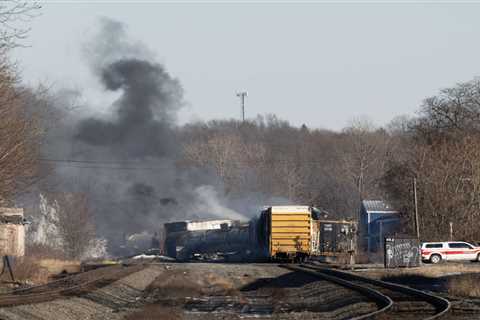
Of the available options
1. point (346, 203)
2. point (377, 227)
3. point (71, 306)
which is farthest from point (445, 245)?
point (346, 203)

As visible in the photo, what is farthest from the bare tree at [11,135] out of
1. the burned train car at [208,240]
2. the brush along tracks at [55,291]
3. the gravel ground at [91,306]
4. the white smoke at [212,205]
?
the white smoke at [212,205]

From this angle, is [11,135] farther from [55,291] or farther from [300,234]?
[300,234]

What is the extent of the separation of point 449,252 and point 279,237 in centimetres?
1050

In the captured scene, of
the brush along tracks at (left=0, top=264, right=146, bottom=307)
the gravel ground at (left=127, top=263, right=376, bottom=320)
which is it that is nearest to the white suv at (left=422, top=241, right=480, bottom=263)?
the gravel ground at (left=127, top=263, right=376, bottom=320)

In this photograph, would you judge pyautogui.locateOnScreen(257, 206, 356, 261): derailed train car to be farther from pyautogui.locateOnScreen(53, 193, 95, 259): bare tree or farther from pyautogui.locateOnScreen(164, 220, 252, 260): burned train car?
pyautogui.locateOnScreen(53, 193, 95, 259): bare tree

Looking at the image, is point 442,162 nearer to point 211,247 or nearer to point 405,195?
point 405,195

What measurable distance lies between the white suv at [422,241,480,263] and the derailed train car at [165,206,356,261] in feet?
15.4

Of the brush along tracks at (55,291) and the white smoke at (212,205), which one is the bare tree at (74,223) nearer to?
A: the white smoke at (212,205)

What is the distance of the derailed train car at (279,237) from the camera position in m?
53.3

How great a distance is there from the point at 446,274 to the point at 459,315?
2028cm

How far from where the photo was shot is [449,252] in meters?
55.1

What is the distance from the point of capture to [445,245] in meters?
55.1

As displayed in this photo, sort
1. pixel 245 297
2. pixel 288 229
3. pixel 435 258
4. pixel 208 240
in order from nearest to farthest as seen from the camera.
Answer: pixel 245 297 → pixel 288 229 → pixel 435 258 → pixel 208 240

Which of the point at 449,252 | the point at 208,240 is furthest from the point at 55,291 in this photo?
the point at 208,240
